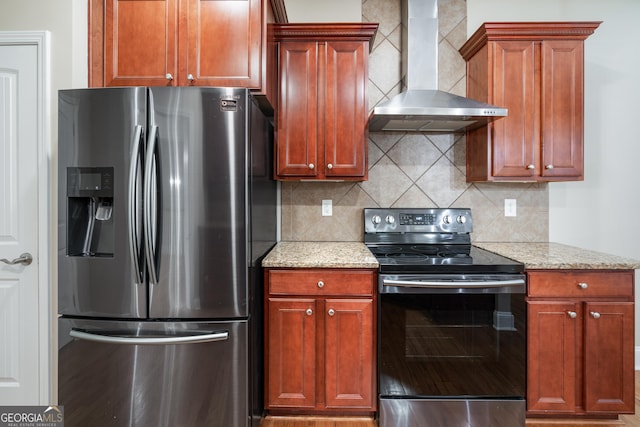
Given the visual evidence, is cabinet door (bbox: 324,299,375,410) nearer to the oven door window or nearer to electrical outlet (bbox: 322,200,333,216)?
the oven door window

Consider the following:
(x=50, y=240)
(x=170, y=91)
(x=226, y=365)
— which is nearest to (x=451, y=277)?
(x=226, y=365)

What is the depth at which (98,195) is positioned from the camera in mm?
1632

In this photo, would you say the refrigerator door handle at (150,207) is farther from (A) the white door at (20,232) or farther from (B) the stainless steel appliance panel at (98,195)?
(A) the white door at (20,232)

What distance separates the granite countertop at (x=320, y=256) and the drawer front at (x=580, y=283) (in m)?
0.87

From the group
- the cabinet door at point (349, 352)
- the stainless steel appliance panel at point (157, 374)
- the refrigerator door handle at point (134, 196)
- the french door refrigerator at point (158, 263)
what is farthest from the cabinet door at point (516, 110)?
the refrigerator door handle at point (134, 196)

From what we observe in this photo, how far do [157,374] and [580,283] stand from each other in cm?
217

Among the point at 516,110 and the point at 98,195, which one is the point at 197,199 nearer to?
the point at 98,195

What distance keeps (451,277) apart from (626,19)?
2.47 meters

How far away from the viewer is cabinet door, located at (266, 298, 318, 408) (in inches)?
75.6

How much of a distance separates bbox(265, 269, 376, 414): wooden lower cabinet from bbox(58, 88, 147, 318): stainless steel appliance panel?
27.1 inches

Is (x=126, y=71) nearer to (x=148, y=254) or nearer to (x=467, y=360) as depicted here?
(x=148, y=254)

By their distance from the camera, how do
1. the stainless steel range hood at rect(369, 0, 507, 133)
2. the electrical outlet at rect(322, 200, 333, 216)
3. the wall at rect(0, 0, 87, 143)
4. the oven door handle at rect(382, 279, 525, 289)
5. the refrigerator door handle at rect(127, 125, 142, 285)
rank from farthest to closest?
the electrical outlet at rect(322, 200, 333, 216) → the stainless steel range hood at rect(369, 0, 507, 133) → the wall at rect(0, 0, 87, 143) → the oven door handle at rect(382, 279, 525, 289) → the refrigerator door handle at rect(127, 125, 142, 285)

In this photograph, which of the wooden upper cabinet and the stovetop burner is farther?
the stovetop burner

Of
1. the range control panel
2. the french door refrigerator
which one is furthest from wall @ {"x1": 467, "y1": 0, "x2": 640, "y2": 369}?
the french door refrigerator
